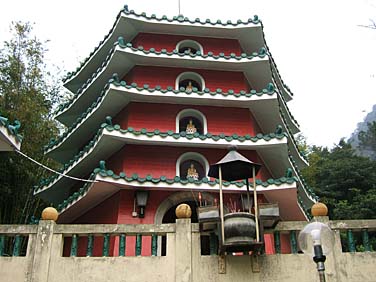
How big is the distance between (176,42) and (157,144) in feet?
11.0

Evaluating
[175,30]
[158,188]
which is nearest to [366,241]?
[158,188]

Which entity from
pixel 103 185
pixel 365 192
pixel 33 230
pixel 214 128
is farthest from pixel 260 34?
A: pixel 365 192

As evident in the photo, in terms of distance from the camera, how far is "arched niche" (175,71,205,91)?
1109 centimetres

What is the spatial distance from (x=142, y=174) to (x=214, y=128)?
7.06 ft

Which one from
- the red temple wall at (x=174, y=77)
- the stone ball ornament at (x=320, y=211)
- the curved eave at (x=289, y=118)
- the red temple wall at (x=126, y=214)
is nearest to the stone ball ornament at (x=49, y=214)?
the red temple wall at (x=126, y=214)

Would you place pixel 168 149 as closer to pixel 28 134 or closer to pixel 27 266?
pixel 27 266

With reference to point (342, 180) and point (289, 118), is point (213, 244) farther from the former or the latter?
point (342, 180)

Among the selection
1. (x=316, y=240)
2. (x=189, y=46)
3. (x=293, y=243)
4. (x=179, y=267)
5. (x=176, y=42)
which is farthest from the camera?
(x=189, y=46)

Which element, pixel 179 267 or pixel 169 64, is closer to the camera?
pixel 179 267

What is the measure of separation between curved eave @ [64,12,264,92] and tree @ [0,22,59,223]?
138 inches

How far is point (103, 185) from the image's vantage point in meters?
8.85

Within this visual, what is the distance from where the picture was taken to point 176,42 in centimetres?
1168

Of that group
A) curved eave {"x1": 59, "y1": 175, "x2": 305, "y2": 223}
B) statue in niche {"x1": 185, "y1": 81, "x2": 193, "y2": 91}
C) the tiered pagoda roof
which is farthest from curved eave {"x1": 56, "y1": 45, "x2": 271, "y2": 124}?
curved eave {"x1": 59, "y1": 175, "x2": 305, "y2": 223}

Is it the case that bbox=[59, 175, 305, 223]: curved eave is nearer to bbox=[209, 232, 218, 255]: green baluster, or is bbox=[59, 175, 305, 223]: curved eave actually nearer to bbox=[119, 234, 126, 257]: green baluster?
bbox=[119, 234, 126, 257]: green baluster
